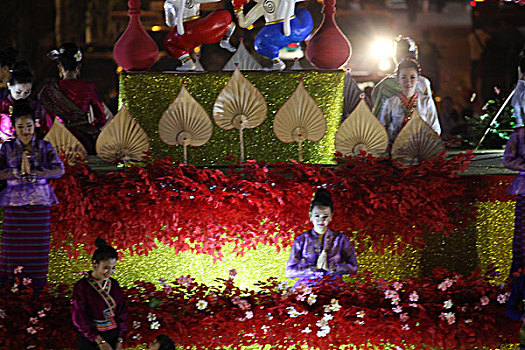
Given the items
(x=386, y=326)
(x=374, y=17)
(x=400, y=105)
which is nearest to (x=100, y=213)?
(x=386, y=326)

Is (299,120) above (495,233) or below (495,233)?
above

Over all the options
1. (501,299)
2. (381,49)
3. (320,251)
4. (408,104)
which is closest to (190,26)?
(408,104)

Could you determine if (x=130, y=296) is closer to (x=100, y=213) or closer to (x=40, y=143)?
(x=100, y=213)

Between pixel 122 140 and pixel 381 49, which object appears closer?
pixel 122 140

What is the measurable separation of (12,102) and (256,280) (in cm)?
165

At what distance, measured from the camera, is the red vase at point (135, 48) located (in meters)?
4.09

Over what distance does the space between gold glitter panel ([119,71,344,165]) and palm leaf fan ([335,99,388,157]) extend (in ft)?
0.86

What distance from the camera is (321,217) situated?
356 cm

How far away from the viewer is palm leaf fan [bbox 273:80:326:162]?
390 centimetres

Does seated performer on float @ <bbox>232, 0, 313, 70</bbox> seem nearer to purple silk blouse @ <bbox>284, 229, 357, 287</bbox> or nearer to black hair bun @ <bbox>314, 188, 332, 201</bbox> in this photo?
black hair bun @ <bbox>314, 188, 332, 201</bbox>

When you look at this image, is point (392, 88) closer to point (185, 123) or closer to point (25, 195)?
point (185, 123)

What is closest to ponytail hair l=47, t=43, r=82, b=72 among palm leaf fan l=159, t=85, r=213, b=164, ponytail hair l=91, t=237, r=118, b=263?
palm leaf fan l=159, t=85, r=213, b=164

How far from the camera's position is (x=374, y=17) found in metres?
9.62

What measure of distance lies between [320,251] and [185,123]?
1.00m
